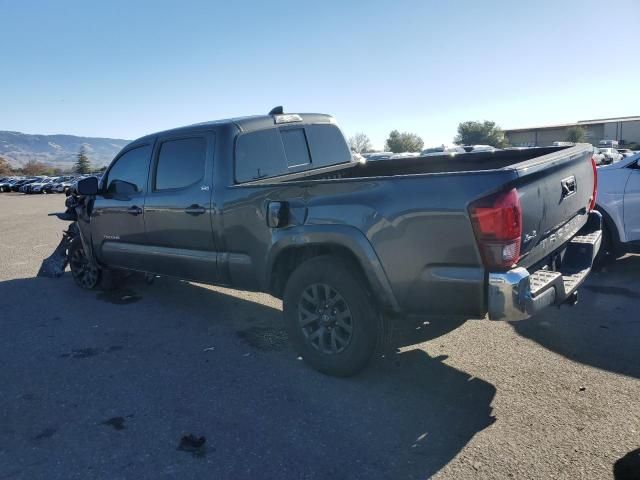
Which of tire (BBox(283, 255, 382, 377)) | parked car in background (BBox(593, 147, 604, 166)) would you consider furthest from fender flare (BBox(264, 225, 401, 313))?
parked car in background (BBox(593, 147, 604, 166))

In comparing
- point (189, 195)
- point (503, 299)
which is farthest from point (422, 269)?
point (189, 195)

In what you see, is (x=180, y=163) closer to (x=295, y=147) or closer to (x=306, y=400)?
(x=295, y=147)

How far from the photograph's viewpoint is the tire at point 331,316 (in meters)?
3.56

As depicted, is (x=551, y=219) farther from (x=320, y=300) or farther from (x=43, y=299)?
(x=43, y=299)

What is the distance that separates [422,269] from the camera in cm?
320

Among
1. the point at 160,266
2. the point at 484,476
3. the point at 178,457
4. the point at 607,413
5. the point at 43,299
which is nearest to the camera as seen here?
the point at 484,476

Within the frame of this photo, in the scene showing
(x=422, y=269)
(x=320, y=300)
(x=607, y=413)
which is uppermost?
(x=422, y=269)

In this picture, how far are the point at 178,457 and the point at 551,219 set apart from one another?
2846 mm

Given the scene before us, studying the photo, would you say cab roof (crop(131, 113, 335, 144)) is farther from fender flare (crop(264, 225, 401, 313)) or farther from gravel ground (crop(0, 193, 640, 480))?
gravel ground (crop(0, 193, 640, 480))

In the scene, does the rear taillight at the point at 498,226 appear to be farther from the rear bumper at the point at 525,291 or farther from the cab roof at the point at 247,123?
the cab roof at the point at 247,123

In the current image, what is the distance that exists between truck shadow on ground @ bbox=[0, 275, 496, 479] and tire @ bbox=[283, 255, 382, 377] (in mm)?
179

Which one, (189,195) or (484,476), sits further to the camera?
(189,195)

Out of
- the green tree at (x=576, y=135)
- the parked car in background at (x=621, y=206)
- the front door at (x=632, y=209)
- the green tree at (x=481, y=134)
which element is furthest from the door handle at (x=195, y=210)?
the green tree at (x=576, y=135)

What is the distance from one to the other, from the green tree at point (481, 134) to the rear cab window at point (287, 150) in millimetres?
63262
